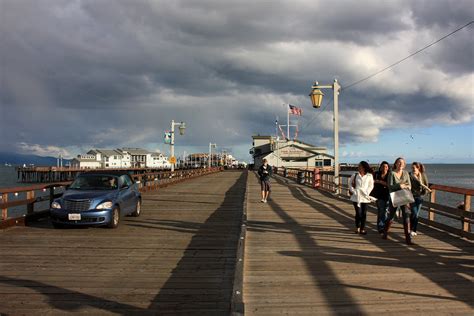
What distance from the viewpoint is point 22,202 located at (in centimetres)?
1109

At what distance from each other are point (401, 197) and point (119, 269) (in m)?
5.32

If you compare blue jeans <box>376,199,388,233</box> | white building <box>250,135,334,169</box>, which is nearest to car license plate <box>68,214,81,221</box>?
blue jeans <box>376,199,388,233</box>

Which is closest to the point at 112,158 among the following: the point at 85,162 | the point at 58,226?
the point at 85,162

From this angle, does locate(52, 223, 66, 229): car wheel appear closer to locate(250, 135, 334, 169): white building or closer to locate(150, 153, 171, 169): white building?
locate(250, 135, 334, 169): white building

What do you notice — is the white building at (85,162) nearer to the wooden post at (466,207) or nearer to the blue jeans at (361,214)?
the blue jeans at (361,214)

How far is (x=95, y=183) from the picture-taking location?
11.8 meters

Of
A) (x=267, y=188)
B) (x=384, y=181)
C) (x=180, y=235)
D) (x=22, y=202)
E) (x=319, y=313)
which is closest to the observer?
(x=319, y=313)

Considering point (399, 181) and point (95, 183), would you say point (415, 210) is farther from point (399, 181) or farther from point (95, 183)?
point (95, 183)

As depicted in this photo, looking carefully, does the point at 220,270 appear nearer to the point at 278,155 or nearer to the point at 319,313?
the point at 319,313

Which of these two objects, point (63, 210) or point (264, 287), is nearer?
point (264, 287)

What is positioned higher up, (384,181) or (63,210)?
(384,181)

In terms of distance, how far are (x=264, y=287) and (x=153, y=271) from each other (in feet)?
6.36

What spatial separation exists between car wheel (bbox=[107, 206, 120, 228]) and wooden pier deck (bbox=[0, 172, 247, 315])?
218mm

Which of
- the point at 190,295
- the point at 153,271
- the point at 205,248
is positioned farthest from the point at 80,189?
the point at 190,295
